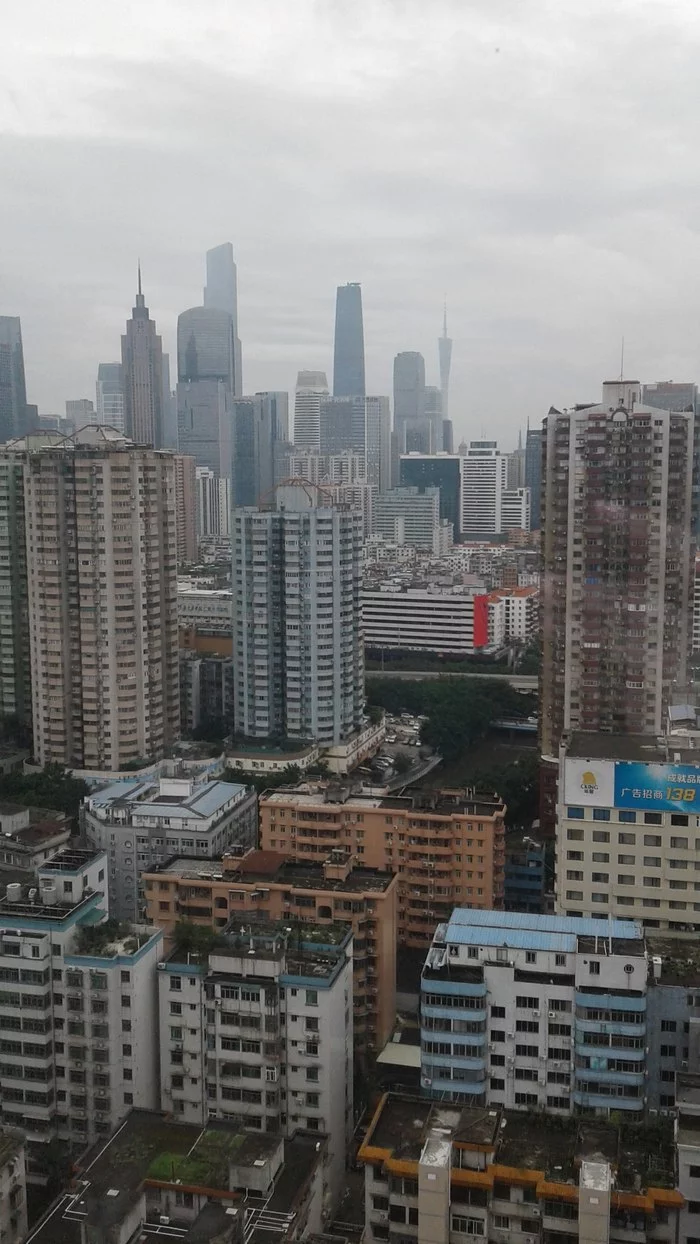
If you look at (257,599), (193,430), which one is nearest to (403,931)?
(257,599)

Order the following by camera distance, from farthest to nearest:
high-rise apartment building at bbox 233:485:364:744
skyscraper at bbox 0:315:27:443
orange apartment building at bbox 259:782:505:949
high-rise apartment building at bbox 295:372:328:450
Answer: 1. high-rise apartment building at bbox 295:372:328:450
2. skyscraper at bbox 0:315:27:443
3. high-rise apartment building at bbox 233:485:364:744
4. orange apartment building at bbox 259:782:505:949

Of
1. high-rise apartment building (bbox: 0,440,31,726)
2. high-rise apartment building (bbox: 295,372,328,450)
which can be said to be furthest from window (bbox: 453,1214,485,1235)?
high-rise apartment building (bbox: 295,372,328,450)

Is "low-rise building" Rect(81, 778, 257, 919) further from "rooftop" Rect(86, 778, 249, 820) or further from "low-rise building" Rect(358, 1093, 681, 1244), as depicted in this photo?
"low-rise building" Rect(358, 1093, 681, 1244)

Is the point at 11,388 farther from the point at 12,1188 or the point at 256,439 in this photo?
the point at 256,439

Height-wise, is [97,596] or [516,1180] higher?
[97,596]

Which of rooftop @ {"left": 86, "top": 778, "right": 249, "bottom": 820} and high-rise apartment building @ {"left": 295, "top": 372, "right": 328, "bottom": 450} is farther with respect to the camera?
high-rise apartment building @ {"left": 295, "top": 372, "right": 328, "bottom": 450}

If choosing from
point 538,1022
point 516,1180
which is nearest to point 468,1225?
point 516,1180
